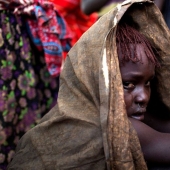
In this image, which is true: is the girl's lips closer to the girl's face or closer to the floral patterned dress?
the girl's face

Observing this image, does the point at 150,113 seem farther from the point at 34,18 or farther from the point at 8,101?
the point at 34,18

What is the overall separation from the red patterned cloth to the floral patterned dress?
27.3 inches

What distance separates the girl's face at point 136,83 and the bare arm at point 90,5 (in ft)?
6.36

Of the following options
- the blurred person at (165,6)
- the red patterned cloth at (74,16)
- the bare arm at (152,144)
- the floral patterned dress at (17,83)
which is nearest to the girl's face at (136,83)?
the bare arm at (152,144)

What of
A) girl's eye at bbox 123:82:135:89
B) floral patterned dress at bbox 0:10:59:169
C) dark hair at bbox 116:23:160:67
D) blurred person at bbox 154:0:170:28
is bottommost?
floral patterned dress at bbox 0:10:59:169

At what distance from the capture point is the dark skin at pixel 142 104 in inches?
71.2

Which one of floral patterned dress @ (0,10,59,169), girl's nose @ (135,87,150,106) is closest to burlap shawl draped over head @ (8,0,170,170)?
girl's nose @ (135,87,150,106)

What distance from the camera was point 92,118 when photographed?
1.79 meters

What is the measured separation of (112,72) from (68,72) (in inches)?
12.2

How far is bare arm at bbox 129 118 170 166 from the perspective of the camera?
180cm

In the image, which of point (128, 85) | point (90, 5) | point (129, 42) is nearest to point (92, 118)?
point (128, 85)

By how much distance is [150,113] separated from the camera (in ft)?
7.55

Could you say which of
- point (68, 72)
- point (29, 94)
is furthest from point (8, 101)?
point (68, 72)

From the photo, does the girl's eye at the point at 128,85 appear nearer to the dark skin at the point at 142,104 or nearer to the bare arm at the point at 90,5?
the dark skin at the point at 142,104
